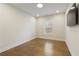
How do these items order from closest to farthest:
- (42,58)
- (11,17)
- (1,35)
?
(42,58), (1,35), (11,17)

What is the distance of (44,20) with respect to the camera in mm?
2229

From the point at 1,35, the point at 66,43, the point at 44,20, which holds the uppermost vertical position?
the point at 44,20

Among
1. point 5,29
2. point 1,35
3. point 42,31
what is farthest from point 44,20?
point 1,35

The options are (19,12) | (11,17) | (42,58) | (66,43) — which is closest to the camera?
(42,58)

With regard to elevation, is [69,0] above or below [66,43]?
above

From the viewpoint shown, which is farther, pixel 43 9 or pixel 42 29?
pixel 43 9

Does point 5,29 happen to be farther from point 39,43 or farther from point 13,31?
point 39,43

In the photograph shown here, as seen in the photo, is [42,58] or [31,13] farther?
[31,13]

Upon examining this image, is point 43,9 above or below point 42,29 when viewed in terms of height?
above

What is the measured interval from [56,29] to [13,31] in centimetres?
124

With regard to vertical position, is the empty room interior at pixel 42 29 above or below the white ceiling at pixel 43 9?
below

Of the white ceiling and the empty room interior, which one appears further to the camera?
the white ceiling

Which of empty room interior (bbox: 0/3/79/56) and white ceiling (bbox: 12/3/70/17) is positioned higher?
white ceiling (bbox: 12/3/70/17)

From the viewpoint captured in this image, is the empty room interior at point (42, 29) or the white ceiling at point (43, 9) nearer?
the empty room interior at point (42, 29)
